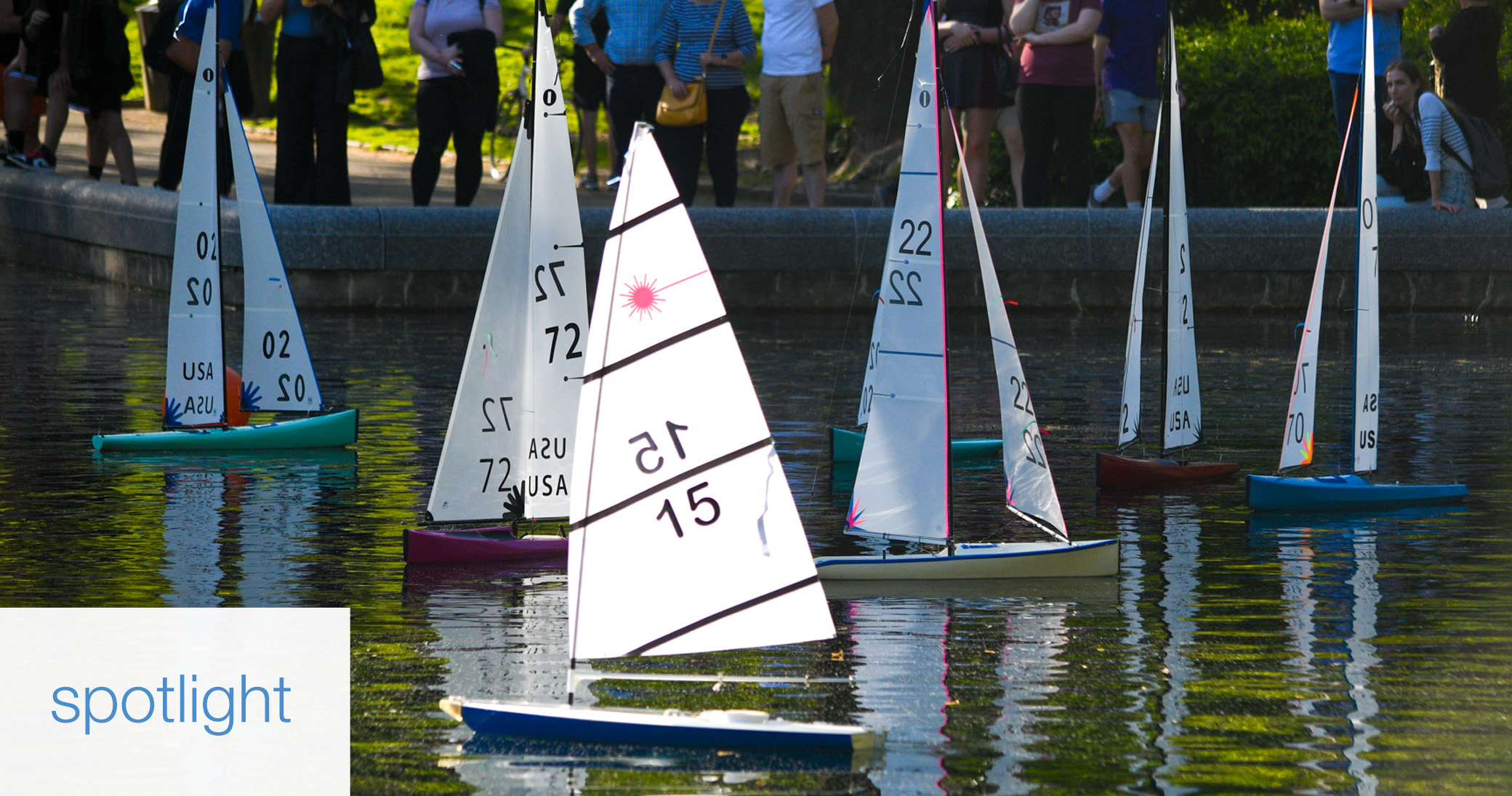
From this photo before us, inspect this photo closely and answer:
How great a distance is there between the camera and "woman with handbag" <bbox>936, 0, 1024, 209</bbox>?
18.3 meters

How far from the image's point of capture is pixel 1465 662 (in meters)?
8.27

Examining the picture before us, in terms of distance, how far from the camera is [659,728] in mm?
7121

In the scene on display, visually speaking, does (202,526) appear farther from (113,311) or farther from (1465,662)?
(113,311)

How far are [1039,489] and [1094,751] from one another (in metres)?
2.97

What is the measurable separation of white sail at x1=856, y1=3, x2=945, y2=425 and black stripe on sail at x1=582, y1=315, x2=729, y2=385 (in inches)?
99.6

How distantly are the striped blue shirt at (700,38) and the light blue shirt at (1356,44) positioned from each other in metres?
4.93

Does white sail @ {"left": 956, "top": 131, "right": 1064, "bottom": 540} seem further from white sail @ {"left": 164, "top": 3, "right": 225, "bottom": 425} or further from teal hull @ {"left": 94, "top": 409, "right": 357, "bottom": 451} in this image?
white sail @ {"left": 164, "top": 3, "right": 225, "bottom": 425}

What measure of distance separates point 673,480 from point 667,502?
77 mm

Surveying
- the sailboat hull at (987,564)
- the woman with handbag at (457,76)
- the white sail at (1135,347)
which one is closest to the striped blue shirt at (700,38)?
the woman with handbag at (457,76)

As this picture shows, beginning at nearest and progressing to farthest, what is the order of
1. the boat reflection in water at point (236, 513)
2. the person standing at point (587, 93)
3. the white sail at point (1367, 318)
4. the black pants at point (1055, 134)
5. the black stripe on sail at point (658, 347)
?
the black stripe on sail at point (658, 347)
the boat reflection in water at point (236, 513)
the white sail at point (1367, 318)
the black pants at point (1055, 134)
the person standing at point (587, 93)

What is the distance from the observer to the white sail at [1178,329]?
12219mm

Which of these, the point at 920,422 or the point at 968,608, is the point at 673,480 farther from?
the point at 920,422

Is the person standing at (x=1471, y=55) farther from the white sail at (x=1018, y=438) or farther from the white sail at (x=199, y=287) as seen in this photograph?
the white sail at (x=199, y=287)

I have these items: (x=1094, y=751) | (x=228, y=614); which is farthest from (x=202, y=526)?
(x=1094, y=751)
